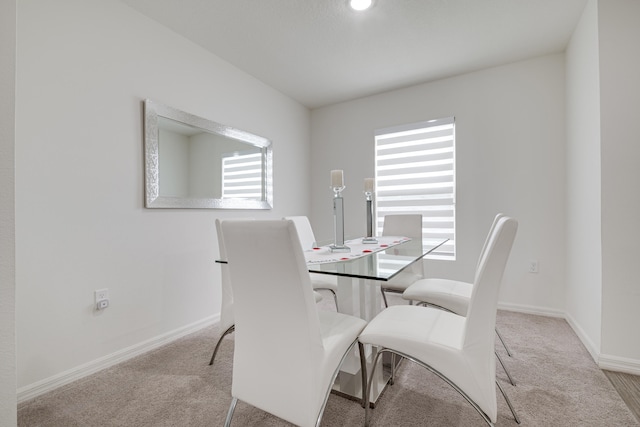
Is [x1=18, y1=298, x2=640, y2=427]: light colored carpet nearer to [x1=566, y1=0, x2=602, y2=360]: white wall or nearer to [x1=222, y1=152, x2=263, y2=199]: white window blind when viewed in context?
[x1=566, y1=0, x2=602, y2=360]: white wall

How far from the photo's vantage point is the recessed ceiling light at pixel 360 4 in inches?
77.2

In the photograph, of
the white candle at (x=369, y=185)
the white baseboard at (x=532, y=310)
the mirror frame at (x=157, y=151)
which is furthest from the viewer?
the white baseboard at (x=532, y=310)

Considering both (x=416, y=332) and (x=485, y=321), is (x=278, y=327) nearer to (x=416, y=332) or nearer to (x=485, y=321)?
(x=416, y=332)

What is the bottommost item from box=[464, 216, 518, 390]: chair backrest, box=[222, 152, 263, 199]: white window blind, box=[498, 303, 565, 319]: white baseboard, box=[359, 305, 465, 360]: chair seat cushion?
box=[498, 303, 565, 319]: white baseboard

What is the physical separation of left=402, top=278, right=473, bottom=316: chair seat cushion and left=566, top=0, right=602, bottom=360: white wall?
2.99ft

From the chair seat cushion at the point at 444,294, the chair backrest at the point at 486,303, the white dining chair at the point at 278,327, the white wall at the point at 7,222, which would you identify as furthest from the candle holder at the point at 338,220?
the white wall at the point at 7,222

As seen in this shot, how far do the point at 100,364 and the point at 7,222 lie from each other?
1423 mm

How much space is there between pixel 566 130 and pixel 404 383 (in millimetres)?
2647

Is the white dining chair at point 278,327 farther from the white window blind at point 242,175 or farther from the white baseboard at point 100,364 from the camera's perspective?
the white window blind at point 242,175

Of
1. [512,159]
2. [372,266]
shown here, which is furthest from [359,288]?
[512,159]

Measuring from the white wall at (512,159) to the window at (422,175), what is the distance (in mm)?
96

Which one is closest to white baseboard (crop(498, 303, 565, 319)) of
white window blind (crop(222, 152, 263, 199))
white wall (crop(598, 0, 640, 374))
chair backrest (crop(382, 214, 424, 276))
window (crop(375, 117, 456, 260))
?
window (crop(375, 117, 456, 260))

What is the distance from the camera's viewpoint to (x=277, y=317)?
1.04 meters

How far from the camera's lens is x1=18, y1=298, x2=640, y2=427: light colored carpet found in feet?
4.41
